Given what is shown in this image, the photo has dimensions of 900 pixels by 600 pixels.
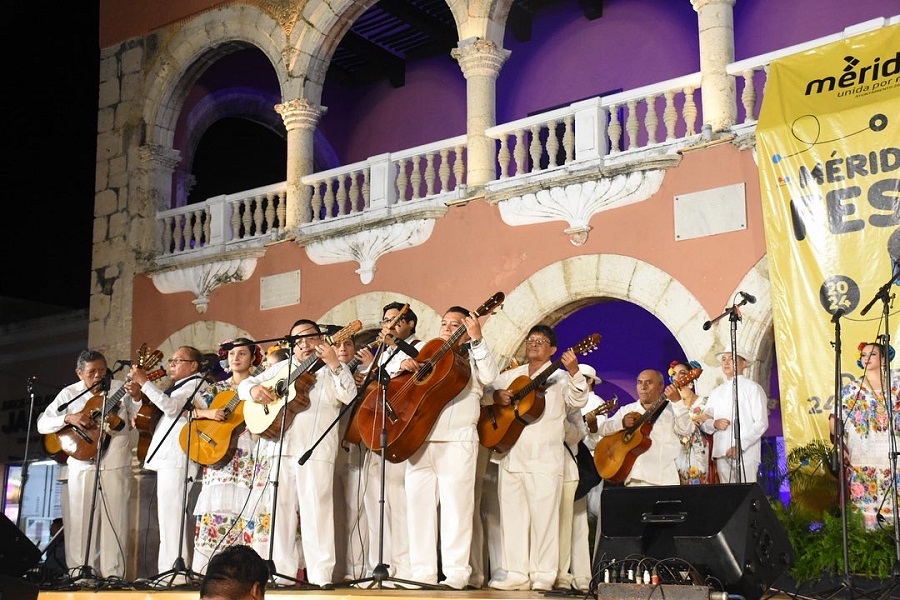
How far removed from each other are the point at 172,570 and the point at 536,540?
2098mm

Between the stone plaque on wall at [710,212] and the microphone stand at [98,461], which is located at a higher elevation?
the stone plaque on wall at [710,212]

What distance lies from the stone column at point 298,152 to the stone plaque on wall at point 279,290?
1.64 feet

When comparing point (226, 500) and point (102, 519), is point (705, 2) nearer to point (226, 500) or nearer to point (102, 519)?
point (226, 500)

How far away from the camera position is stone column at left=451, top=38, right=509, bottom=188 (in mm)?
9609

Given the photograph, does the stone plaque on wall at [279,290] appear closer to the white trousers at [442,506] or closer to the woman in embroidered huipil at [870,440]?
the white trousers at [442,506]

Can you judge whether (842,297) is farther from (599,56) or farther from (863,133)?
(599,56)

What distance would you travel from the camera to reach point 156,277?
11.8m

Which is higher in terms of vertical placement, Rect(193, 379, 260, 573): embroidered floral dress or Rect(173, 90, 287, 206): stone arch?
Result: Rect(173, 90, 287, 206): stone arch

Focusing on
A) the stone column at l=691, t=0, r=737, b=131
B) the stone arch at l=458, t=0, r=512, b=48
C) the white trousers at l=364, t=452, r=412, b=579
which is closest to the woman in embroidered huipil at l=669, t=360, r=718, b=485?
the white trousers at l=364, t=452, r=412, b=579

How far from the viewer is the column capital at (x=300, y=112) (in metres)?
11.0

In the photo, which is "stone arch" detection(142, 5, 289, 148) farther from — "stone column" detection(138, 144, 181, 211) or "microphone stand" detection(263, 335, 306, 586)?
"microphone stand" detection(263, 335, 306, 586)

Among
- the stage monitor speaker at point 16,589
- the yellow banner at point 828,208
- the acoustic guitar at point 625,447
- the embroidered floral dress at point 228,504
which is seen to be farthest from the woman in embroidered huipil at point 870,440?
the stage monitor speaker at point 16,589

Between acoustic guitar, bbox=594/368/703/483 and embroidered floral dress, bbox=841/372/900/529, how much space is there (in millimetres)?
910

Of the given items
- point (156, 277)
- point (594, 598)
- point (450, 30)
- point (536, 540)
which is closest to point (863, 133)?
point (536, 540)
